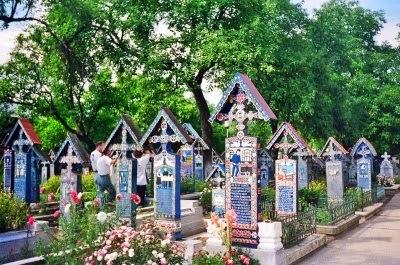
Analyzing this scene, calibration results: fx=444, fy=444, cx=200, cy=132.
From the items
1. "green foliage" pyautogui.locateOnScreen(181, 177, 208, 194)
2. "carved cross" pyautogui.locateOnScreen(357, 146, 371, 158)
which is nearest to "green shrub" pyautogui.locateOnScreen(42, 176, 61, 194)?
"green foliage" pyautogui.locateOnScreen(181, 177, 208, 194)

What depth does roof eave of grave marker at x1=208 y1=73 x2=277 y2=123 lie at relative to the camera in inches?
381

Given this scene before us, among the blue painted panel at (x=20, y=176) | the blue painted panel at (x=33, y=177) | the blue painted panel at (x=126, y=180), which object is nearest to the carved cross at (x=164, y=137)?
the blue painted panel at (x=126, y=180)

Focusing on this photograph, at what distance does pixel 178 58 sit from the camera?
25.5m

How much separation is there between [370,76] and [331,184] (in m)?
21.4

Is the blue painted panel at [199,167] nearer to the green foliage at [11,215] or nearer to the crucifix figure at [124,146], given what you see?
the crucifix figure at [124,146]

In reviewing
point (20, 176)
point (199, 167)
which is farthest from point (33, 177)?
point (199, 167)

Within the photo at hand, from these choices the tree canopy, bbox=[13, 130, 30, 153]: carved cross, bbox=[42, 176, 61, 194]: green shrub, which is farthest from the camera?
the tree canopy

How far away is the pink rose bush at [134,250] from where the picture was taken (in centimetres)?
688

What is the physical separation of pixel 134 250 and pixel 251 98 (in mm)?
4449

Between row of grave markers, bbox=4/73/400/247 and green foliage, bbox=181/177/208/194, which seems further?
green foliage, bbox=181/177/208/194

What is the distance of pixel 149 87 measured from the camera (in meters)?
26.4

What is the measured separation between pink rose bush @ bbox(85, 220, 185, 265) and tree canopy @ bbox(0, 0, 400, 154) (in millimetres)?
15975

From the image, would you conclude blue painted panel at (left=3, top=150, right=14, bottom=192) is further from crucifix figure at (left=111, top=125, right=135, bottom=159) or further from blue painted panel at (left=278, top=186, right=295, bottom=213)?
blue painted panel at (left=278, top=186, right=295, bottom=213)

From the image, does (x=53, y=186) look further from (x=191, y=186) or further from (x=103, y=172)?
(x=103, y=172)
